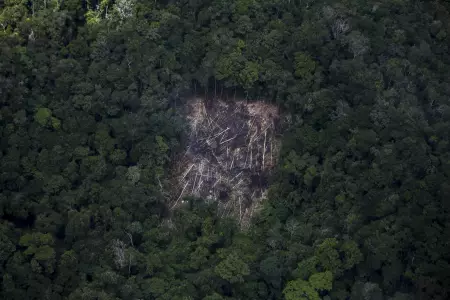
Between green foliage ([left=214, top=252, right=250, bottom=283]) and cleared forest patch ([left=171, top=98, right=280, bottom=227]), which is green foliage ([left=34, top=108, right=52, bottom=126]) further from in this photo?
green foliage ([left=214, top=252, right=250, bottom=283])

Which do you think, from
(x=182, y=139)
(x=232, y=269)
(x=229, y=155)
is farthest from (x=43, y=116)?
(x=232, y=269)

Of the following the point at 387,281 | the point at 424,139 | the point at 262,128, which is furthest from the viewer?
the point at 262,128

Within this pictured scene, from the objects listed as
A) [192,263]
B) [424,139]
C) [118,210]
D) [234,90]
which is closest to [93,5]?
[234,90]

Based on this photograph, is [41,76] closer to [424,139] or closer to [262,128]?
[262,128]

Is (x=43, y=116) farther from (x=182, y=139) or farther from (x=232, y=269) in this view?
(x=232, y=269)

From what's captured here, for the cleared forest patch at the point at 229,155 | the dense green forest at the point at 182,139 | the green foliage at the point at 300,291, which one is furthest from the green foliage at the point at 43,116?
the green foliage at the point at 300,291

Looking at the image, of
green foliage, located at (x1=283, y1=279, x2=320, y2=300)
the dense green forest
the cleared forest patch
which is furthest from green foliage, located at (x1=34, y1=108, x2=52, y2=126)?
green foliage, located at (x1=283, y1=279, x2=320, y2=300)
